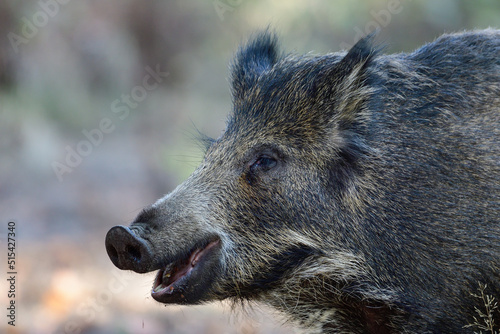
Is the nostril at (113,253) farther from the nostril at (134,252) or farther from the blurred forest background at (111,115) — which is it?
the blurred forest background at (111,115)

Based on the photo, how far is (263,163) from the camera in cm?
438

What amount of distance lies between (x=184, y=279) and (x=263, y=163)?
949 millimetres

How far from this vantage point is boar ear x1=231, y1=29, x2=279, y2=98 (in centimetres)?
501

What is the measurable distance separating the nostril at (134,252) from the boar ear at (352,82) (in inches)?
62.7

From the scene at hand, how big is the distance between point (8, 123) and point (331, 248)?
8590mm

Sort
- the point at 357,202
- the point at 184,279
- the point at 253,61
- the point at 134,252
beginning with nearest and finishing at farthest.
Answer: the point at 134,252 → the point at 184,279 → the point at 357,202 → the point at 253,61

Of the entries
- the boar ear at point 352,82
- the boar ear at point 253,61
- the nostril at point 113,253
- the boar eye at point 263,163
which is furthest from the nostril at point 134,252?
the boar ear at point 253,61

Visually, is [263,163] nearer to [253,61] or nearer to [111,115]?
[253,61]

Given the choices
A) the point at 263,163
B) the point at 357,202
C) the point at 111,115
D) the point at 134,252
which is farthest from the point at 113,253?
the point at 111,115

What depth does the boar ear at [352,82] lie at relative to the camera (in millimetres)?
4332

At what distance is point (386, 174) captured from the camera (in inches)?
165

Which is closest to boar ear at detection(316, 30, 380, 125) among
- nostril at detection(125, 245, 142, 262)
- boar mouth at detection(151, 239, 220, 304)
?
boar mouth at detection(151, 239, 220, 304)

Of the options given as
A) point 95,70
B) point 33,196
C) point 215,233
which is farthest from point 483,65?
point 95,70

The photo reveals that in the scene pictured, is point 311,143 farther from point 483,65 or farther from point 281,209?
point 483,65
